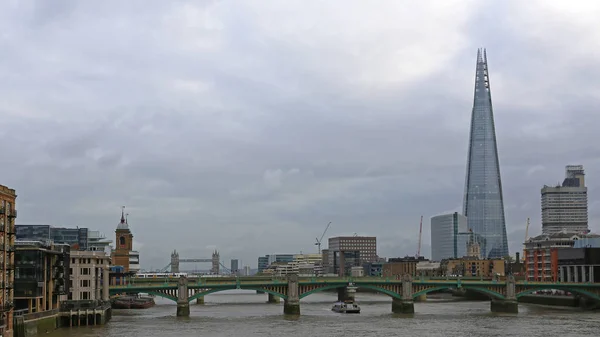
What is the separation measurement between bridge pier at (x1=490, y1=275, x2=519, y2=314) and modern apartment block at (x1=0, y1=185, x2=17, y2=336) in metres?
96.5

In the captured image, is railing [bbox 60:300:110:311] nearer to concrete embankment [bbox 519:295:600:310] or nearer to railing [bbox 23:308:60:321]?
railing [bbox 23:308:60:321]

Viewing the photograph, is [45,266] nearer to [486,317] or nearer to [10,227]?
[10,227]

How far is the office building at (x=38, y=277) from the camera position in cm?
10750

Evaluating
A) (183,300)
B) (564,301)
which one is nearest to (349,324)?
(183,300)

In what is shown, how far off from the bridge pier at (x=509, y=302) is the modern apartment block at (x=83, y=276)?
3050 inches

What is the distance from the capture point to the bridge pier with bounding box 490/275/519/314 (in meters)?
159


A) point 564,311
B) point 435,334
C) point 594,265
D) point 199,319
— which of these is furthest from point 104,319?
point 594,265

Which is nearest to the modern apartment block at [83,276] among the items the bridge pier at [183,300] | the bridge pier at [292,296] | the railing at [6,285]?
the bridge pier at [183,300]

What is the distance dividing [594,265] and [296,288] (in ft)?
269

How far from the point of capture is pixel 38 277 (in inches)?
4343

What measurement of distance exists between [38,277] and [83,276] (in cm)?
2578

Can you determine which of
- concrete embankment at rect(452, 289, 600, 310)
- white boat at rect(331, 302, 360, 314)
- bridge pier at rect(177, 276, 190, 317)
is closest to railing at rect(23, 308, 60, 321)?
bridge pier at rect(177, 276, 190, 317)

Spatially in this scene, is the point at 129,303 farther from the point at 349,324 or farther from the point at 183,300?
the point at 349,324

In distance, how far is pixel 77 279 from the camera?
135 meters
